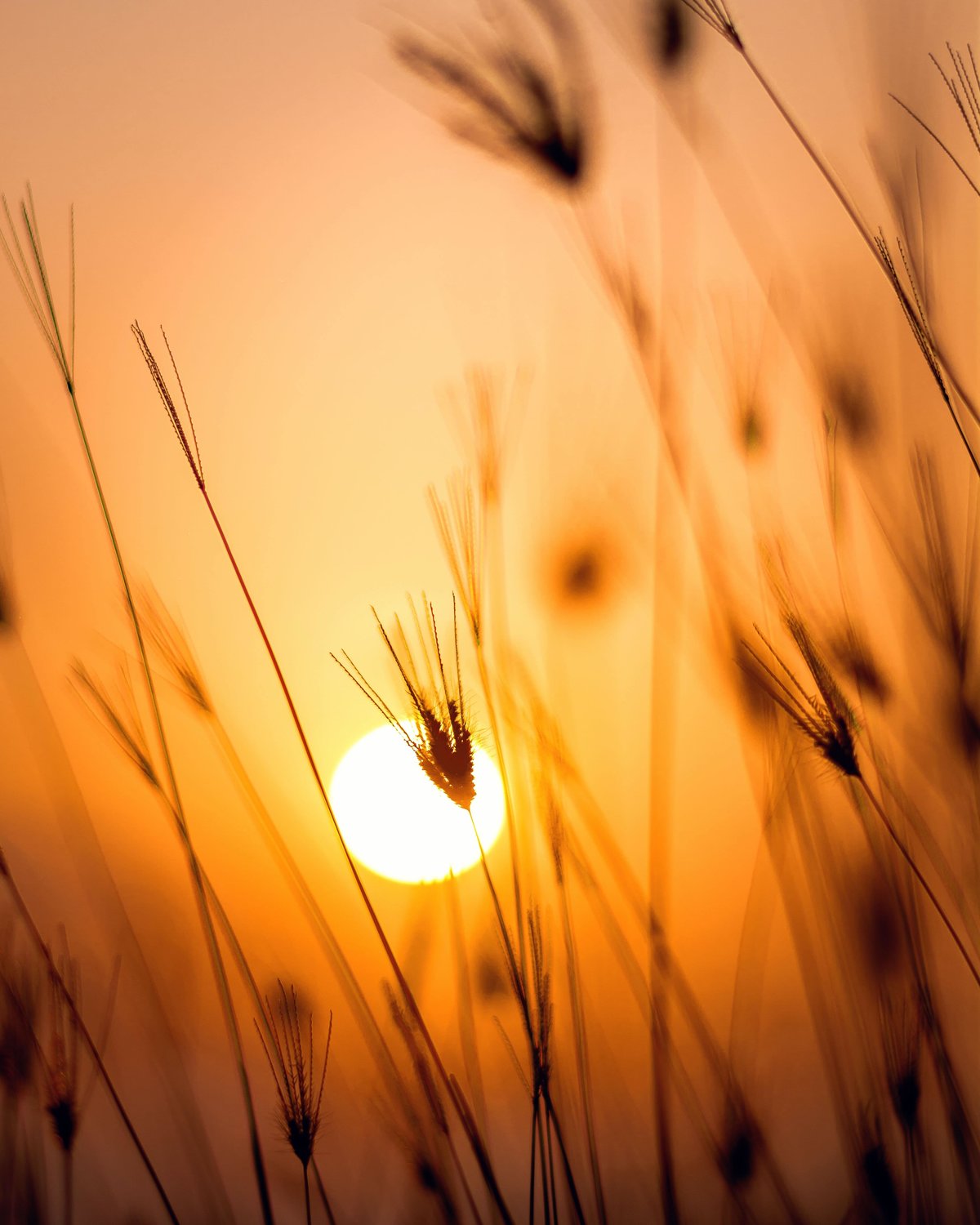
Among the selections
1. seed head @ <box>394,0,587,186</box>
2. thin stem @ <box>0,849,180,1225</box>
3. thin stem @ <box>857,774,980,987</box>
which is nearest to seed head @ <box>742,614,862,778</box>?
thin stem @ <box>857,774,980,987</box>

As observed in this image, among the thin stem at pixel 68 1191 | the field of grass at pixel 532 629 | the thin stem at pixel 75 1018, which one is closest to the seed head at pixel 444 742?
the field of grass at pixel 532 629

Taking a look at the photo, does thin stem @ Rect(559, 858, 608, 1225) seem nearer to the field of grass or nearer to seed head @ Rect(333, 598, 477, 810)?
the field of grass

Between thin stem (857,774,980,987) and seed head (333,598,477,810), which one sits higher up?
seed head (333,598,477,810)

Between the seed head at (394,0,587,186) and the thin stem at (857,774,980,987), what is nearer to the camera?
the thin stem at (857,774,980,987)

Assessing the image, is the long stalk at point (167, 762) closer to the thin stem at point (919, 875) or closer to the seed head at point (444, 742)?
the seed head at point (444, 742)

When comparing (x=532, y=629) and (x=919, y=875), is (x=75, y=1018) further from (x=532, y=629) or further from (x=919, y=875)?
(x=919, y=875)

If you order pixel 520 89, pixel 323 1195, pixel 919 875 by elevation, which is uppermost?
pixel 520 89

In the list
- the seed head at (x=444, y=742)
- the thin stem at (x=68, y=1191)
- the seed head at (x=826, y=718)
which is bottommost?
the thin stem at (x=68, y=1191)

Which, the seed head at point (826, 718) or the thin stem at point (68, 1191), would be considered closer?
the seed head at point (826, 718)

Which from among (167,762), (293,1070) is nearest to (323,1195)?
Answer: (293,1070)

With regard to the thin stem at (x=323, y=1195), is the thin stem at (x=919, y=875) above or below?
above

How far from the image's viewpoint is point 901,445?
67 centimetres

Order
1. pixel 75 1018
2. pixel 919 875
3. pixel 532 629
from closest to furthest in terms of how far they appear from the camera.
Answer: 1. pixel 919 875
2. pixel 75 1018
3. pixel 532 629

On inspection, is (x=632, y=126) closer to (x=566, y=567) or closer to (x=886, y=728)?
(x=566, y=567)
